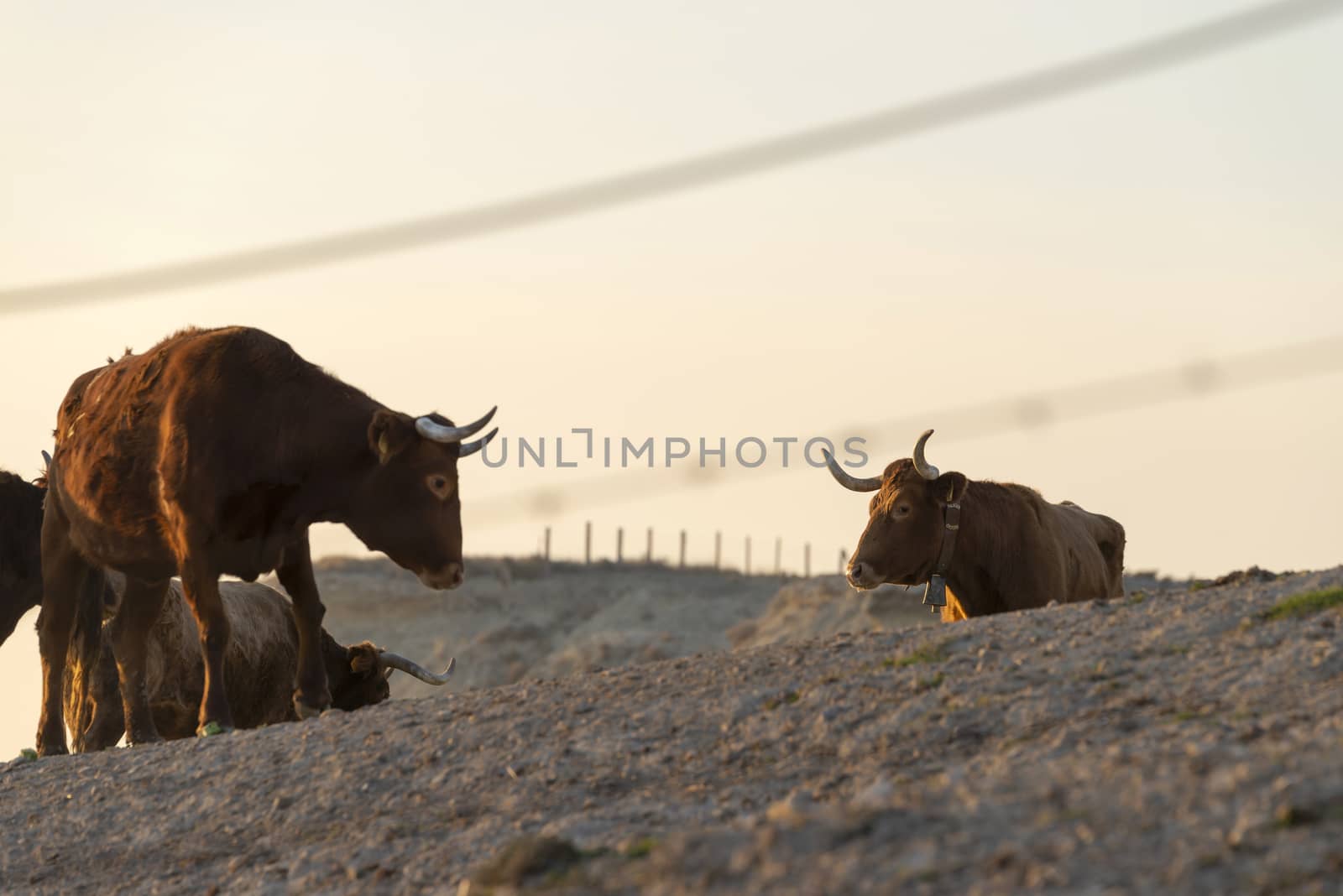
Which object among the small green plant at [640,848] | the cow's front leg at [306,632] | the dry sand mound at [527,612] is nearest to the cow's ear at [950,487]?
the cow's front leg at [306,632]

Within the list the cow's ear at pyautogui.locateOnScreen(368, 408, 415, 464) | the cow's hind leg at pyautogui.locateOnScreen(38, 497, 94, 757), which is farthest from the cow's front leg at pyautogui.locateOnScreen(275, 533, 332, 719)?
the cow's hind leg at pyautogui.locateOnScreen(38, 497, 94, 757)

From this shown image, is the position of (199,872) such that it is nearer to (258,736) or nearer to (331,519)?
(258,736)

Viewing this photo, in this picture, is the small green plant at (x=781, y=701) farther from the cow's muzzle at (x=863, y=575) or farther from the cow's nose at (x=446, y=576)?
the cow's muzzle at (x=863, y=575)

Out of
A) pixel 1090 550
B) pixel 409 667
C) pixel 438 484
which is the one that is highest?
pixel 438 484

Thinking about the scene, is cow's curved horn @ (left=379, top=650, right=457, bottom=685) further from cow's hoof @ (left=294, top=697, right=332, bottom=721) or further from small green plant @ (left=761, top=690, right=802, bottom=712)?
small green plant @ (left=761, top=690, right=802, bottom=712)

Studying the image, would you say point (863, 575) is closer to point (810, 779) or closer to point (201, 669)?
point (201, 669)

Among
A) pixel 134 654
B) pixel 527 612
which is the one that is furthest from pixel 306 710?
pixel 527 612

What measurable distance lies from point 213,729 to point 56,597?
2.64 m

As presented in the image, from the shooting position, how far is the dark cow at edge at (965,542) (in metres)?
13.2

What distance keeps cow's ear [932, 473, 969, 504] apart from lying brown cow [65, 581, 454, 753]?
468cm

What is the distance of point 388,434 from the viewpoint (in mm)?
11055

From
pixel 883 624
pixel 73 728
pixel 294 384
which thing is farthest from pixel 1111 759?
pixel 883 624

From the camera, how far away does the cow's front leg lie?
1134 cm

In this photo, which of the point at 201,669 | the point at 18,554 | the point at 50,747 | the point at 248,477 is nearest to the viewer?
the point at 248,477
